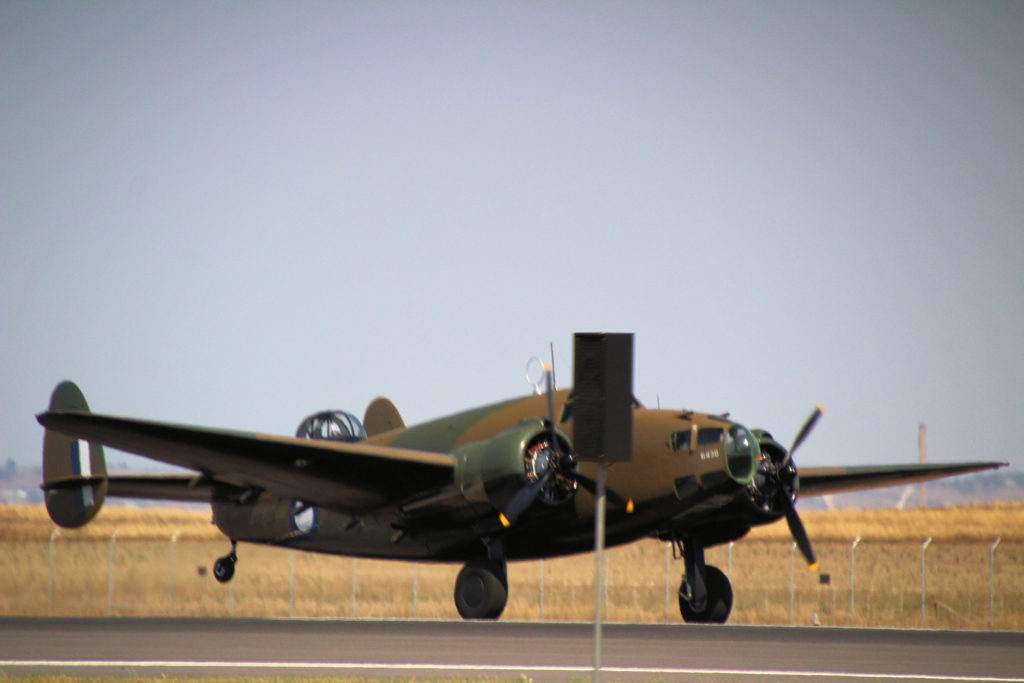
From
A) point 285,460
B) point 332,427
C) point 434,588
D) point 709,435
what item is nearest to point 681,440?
point 709,435

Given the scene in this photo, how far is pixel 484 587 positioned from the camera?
1054 inches

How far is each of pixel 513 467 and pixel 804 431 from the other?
Answer: 22.3 feet

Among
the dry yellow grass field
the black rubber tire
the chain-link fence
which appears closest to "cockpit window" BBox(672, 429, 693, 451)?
the chain-link fence

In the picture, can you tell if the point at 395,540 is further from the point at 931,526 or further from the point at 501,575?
the point at 931,526

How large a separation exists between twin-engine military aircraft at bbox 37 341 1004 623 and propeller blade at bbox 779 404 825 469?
0.03m

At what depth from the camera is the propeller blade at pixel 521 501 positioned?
25359 mm

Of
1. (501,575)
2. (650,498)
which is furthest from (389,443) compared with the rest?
(650,498)

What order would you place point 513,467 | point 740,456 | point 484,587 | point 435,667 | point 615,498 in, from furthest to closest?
point 484,587 → point 615,498 → point 740,456 → point 513,467 → point 435,667

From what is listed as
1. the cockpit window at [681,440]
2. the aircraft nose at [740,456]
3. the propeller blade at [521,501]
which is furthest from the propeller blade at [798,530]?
the propeller blade at [521,501]

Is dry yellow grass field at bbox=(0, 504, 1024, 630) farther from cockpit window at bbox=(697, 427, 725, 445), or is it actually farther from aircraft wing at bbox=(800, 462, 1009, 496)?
cockpit window at bbox=(697, 427, 725, 445)

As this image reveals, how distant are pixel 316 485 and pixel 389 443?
3.95 metres

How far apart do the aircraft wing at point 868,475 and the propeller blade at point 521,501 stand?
872 centimetres

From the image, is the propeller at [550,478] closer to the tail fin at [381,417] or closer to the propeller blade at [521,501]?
the propeller blade at [521,501]

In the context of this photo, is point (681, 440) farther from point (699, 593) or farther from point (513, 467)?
point (699, 593)
